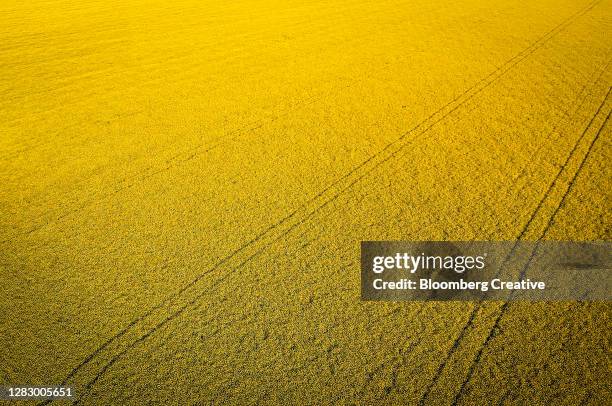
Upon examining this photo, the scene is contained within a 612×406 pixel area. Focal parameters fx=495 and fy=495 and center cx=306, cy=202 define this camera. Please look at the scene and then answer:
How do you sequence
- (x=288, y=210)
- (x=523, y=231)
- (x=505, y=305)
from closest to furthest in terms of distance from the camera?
(x=505, y=305) < (x=523, y=231) < (x=288, y=210)

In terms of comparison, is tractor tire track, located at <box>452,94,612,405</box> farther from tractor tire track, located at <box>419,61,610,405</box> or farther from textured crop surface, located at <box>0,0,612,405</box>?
tractor tire track, located at <box>419,61,610,405</box>

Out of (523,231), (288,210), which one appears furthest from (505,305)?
(288,210)

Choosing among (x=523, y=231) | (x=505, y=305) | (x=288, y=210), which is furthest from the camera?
(x=288, y=210)

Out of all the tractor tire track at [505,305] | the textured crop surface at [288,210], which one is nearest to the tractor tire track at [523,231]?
the textured crop surface at [288,210]

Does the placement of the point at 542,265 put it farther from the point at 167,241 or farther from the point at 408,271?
the point at 167,241

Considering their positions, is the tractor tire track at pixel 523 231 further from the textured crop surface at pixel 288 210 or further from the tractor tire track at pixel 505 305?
the tractor tire track at pixel 505 305

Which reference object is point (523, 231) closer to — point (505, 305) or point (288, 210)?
point (505, 305)

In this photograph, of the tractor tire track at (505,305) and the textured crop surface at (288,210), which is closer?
the tractor tire track at (505,305)

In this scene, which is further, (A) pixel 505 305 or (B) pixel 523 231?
(B) pixel 523 231

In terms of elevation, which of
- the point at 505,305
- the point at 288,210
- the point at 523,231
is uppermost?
the point at 288,210

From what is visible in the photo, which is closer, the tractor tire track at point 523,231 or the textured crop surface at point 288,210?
the tractor tire track at point 523,231
